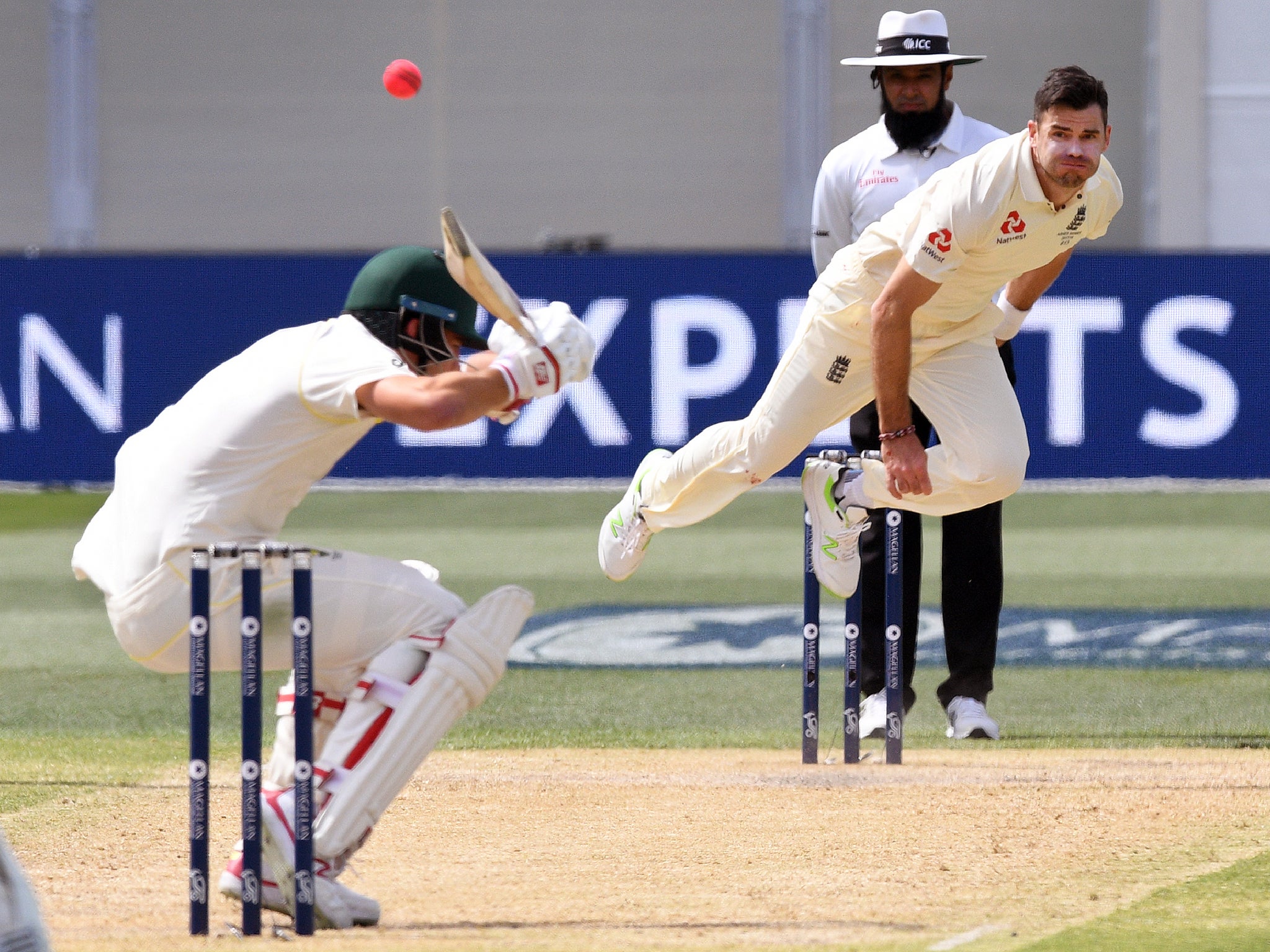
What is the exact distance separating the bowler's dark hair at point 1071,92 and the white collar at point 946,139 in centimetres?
127

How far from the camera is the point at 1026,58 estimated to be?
20.7m

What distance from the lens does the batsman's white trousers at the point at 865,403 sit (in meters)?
5.41

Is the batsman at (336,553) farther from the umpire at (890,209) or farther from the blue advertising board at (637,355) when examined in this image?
the blue advertising board at (637,355)

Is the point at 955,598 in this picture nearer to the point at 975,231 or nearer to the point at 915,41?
the point at 975,231

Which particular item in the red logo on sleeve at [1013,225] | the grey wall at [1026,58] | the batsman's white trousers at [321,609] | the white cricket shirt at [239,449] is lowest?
the batsman's white trousers at [321,609]

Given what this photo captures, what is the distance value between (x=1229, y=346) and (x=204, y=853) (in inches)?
387

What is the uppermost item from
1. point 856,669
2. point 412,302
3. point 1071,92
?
point 1071,92

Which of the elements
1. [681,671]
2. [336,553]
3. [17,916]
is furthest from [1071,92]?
[17,916]

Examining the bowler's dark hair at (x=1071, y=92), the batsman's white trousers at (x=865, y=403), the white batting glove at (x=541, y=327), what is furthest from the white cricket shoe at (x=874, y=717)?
the white batting glove at (x=541, y=327)

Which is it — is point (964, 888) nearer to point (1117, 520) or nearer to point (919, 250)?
point (919, 250)

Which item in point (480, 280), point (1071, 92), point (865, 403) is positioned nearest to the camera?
point (480, 280)

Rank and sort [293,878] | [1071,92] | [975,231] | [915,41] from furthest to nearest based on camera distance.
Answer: [915,41] → [975,231] → [1071,92] → [293,878]

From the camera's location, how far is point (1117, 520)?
12.0 meters

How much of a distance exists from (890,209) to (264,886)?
334cm
